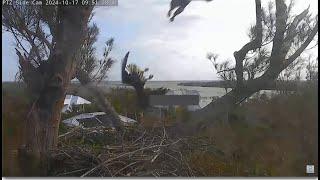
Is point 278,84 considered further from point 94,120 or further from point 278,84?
point 94,120

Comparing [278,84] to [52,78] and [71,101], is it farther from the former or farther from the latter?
[52,78]

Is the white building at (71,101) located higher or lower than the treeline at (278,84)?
lower

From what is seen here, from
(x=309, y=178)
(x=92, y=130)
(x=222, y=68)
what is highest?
(x=222, y=68)

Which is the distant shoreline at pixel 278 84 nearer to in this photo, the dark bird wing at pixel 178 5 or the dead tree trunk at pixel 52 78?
the dark bird wing at pixel 178 5

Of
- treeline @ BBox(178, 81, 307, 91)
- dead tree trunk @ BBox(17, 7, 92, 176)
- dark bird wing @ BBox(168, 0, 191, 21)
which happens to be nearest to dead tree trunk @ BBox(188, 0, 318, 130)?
treeline @ BBox(178, 81, 307, 91)

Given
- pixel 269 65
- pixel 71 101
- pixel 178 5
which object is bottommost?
pixel 71 101

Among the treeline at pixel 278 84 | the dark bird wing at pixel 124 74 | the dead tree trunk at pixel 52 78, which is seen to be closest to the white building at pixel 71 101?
the dead tree trunk at pixel 52 78

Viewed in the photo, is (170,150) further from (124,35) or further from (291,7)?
(291,7)

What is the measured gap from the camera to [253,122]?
15.1ft

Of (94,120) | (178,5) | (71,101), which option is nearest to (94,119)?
(94,120)

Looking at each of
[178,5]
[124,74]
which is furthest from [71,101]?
[178,5]

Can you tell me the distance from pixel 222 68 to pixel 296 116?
67cm

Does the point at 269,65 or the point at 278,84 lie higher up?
the point at 269,65

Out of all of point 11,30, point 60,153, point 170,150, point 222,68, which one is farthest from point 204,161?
point 11,30
